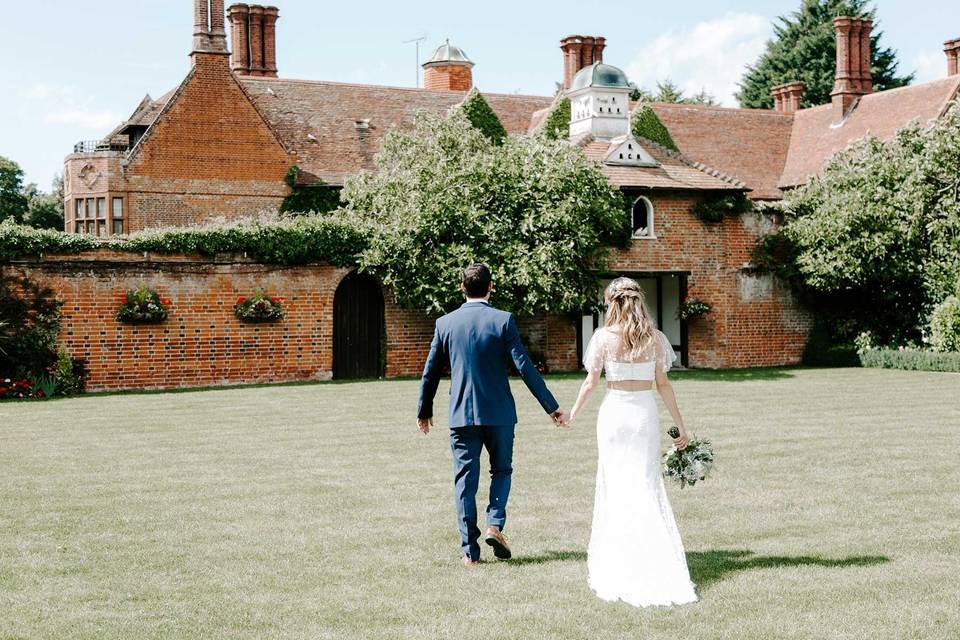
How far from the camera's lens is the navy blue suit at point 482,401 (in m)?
7.55

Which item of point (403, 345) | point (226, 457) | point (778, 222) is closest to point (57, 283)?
point (403, 345)

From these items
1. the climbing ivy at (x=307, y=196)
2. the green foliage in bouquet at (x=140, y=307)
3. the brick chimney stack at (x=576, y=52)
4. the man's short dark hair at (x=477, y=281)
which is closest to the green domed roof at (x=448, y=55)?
the brick chimney stack at (x=576, y=52)

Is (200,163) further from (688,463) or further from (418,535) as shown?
(688,463)

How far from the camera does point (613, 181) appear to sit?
27.6m

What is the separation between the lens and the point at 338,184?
30781 millimetres

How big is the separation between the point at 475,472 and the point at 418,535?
109 centimetres

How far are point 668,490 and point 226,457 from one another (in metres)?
5.18

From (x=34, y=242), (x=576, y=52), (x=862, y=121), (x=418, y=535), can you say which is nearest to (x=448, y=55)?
(x=576, y=52)

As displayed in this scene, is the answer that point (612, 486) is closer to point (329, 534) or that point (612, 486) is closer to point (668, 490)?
point (329, 534)

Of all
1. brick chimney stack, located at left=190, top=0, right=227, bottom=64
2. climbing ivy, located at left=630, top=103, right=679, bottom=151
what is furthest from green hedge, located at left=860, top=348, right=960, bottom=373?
brick chimney stack, located at left=190, top=0, right=227, bottom=64

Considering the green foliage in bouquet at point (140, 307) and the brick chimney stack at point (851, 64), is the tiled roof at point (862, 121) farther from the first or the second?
the green foliage in bouquet at point (140, 307)

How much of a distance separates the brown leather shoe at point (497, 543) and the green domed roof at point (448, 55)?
127ft

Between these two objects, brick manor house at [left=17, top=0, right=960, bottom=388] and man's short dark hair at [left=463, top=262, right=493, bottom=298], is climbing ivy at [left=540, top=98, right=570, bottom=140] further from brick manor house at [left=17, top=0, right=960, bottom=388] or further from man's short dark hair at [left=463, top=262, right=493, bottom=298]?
man's short dark hair at [left=463, top=262, right=493, bottom=298]

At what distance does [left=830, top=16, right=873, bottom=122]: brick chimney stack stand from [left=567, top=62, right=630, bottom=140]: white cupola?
923cm
